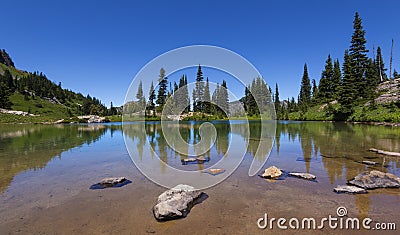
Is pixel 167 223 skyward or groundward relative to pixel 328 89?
groundward

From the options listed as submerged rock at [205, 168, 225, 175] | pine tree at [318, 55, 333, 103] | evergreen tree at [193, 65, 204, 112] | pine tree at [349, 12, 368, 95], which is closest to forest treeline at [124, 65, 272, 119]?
evergreen tree at [193, 65, 204, 112]

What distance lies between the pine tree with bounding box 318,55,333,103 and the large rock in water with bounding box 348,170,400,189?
7216 cm

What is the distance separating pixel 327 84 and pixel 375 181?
76.4 metres

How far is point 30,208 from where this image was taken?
242 inches

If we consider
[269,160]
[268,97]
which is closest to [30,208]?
[269,160]

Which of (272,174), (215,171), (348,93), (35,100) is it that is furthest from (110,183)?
(35,100)

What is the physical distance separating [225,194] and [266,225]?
2.16 meters

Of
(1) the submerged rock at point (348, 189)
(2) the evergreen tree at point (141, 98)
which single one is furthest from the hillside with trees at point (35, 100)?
(1) the submerged rock at point (348, 189)

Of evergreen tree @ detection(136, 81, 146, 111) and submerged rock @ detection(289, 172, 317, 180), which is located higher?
evergreen tree @ detection(136, 81, 146, 111)

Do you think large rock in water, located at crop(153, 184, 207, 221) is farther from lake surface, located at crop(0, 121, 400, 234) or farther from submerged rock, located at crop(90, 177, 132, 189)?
submerged rock, located at crop(90, 177, 132, 189)

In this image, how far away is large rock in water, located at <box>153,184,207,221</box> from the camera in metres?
5.37

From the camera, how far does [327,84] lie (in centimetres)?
7181

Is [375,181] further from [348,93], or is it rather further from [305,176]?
[348,93]

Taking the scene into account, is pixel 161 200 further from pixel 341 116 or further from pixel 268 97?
pixel 268 97
